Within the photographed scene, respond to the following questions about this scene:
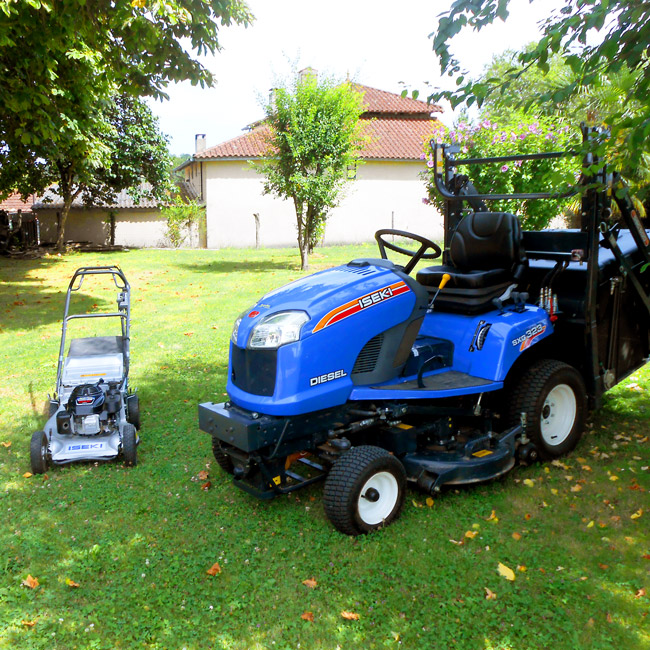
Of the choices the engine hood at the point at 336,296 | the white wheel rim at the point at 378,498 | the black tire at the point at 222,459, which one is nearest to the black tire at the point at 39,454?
the black tire at the point at 222,459

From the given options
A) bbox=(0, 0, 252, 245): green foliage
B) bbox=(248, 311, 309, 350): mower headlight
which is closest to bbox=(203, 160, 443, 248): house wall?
bbox=(0, 0, 252, 245): green foliage

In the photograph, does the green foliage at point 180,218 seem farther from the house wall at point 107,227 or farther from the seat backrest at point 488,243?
the seat backrest at point 488,243

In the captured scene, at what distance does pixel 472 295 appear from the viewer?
4680 mm

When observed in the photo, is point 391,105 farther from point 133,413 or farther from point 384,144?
point 133,413

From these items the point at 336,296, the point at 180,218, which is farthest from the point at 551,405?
the point at 180,218

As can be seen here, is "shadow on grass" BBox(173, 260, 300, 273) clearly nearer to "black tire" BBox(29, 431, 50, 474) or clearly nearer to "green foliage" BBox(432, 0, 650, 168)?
"black tire" BBox(29, 431, 50, 474)

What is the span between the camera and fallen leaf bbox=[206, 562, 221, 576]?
357 centimetres

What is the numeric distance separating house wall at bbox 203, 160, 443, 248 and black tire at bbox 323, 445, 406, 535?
2320 cm

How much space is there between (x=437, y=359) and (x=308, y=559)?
168 centimetres

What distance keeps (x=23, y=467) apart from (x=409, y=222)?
24621 millimetres

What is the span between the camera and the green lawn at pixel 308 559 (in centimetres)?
310

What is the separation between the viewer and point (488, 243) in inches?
198

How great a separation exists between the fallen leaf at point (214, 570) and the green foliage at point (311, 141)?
1284 cm

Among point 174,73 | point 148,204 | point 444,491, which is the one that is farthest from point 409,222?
point 444,491
